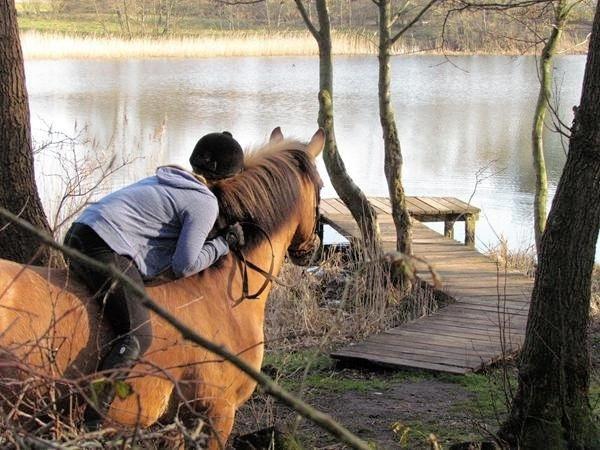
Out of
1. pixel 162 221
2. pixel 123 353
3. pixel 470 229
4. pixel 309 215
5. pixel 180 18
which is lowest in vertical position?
pixel 470 229

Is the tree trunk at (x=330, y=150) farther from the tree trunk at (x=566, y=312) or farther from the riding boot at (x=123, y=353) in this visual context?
the riding boot at (x=123, y=353)

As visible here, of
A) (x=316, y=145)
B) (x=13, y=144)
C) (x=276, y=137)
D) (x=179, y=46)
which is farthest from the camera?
(x=179, y=46)

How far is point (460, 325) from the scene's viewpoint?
672cm

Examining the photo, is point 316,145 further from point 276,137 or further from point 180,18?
point 180,18

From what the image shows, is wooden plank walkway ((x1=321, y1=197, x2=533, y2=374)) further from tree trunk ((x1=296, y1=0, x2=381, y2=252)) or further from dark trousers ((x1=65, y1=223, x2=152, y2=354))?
dark trousers ((x1=65, y1=223, x2=152, y2=354))

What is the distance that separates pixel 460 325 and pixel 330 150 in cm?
250

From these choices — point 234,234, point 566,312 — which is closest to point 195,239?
point 234,234

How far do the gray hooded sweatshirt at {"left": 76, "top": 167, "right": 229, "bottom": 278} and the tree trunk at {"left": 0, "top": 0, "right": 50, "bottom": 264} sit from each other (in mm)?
1884

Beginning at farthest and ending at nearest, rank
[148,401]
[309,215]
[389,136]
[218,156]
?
[389,136] < [309,215] < [218,156] < [148,401]

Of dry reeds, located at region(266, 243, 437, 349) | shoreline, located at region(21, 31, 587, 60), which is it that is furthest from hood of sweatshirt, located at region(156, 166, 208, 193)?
shoreline, located at region(21, 31, 587, 60)

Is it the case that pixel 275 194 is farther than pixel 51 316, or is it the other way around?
pixel 275 194

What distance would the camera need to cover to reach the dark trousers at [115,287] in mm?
3297

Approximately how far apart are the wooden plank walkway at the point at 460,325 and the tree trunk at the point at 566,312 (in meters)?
0.29

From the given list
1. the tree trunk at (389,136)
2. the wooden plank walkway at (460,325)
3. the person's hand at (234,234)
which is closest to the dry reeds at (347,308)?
the wooden plank walkway at (460,325)
